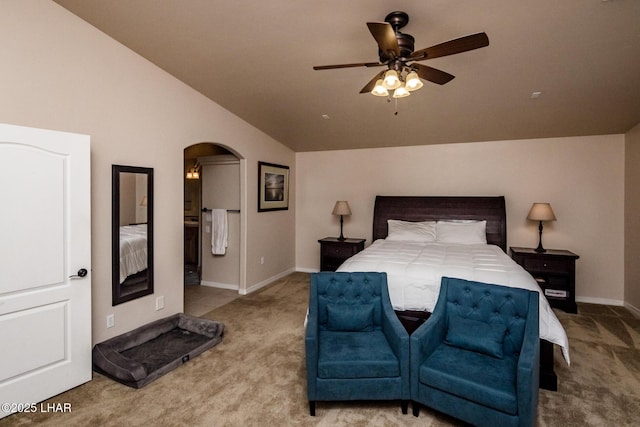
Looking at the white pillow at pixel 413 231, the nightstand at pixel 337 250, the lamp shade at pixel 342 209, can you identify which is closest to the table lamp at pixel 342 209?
the lamp shade at pixel 342 209

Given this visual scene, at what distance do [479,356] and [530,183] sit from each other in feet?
12.5

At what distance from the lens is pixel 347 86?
12.0 ft

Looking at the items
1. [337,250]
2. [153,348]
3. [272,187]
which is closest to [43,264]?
[153,348]

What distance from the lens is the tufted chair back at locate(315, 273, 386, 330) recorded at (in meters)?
2.69

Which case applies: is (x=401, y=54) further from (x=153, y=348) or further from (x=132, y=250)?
(x=153, y=348)

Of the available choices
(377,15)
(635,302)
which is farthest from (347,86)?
(635,302)

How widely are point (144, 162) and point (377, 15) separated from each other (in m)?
2.65

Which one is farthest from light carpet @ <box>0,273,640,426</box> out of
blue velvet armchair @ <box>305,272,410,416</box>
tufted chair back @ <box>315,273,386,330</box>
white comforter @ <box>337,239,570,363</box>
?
tufted chair back @ <box>315,273,386,330</box>

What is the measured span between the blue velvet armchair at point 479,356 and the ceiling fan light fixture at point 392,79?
61.3 inches

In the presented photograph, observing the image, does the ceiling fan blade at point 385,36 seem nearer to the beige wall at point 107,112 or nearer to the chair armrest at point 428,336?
the chair armrest at point 428,336

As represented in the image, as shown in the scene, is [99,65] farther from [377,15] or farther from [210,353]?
[210,353]

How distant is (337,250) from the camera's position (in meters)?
5.58

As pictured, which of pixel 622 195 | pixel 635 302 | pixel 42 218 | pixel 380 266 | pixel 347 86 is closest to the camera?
pixel 42 218

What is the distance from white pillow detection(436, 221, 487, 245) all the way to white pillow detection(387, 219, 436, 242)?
12 centimetres
